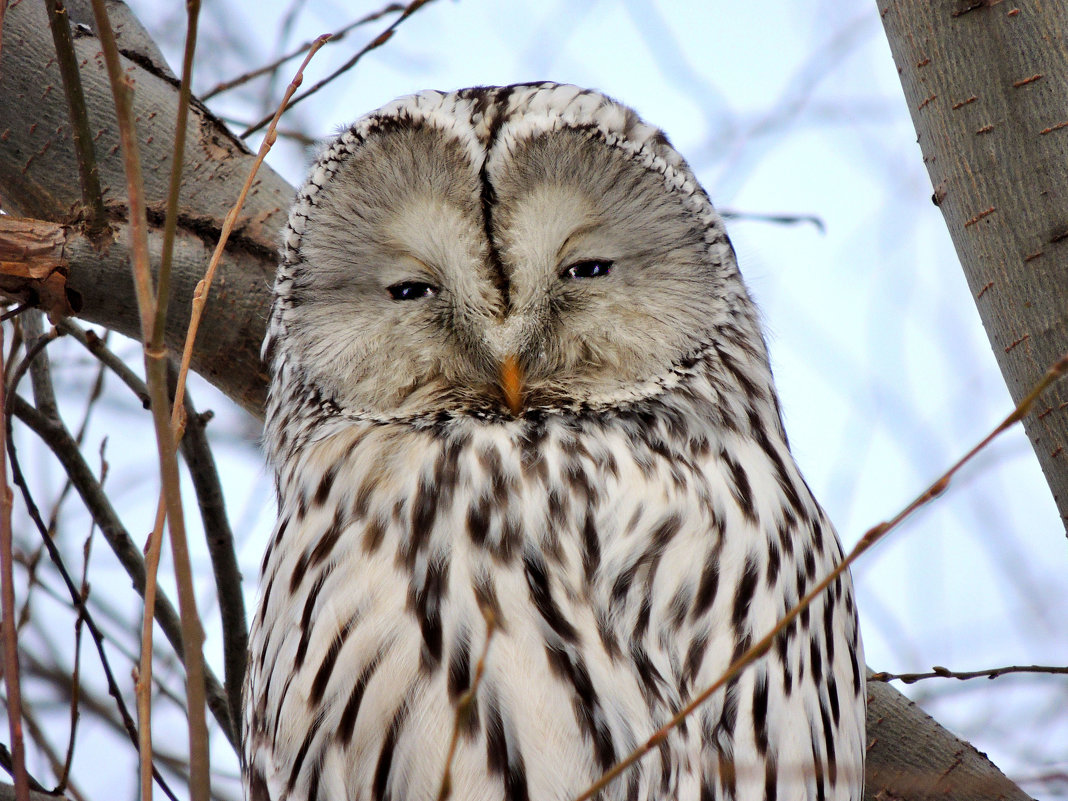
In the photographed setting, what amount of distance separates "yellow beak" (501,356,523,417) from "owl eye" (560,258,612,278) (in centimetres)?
21

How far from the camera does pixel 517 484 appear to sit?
2248 mm

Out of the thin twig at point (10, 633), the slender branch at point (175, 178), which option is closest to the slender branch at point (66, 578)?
the thin twig at point (10, 633)

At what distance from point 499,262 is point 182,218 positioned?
908mm

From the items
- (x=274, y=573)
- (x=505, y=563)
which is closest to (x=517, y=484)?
(x=505, y=563)

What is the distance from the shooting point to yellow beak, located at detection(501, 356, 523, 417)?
7.75 ft

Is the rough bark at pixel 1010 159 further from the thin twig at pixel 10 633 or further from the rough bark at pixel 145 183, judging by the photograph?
the thin twig at pixel 10 633

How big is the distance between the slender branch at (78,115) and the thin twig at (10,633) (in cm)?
83

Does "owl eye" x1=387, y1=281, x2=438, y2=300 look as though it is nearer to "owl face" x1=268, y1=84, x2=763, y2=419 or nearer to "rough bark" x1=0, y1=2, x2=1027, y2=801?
"owl face" x1=268, y1=84, x2=763, y2=419

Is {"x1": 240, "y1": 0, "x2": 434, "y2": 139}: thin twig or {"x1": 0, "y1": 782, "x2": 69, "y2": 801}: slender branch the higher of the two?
{"x1": 240, "y1": 0, "x2": 434, "y2": 139}: thin twig

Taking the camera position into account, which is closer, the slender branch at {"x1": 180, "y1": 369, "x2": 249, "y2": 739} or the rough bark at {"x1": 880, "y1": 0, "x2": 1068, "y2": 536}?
the rough bark at {"x1": 880, "y1": 0, "x2": 1068, "y2": 536}

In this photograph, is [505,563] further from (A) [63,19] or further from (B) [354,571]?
(A) [63,19]

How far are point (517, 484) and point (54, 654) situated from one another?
102 inches

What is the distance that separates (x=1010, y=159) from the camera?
7.31ft

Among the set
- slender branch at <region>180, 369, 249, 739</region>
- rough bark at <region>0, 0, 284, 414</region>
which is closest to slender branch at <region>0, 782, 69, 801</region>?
slender branch at <region>180, 369, 249, 739</region>
